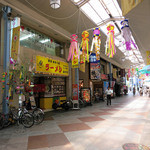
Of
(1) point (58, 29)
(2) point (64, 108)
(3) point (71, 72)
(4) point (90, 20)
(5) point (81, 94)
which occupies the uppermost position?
(4) point (90, 20)

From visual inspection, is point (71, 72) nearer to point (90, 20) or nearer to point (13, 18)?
point (90, 20)

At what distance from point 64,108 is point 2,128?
5.85 m

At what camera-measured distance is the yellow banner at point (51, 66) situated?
9.42 meters

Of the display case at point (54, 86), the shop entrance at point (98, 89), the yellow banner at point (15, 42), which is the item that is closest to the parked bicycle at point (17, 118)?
the yellow banner at point (15, 42)

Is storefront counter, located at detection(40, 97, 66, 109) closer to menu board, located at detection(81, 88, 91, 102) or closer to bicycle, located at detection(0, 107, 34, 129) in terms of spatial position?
menu board, located at detection(81, 88, 91, 102)

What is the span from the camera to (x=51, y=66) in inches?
415

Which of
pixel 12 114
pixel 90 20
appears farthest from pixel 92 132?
pixel 90 20

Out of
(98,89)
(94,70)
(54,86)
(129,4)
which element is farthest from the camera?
(98,89)

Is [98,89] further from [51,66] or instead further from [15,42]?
[15,42]

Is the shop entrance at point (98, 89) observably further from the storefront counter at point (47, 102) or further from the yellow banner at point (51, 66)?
the storefront counter at point (47, 102)

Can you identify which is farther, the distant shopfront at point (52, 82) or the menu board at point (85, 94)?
the menu board at point (85, 94)

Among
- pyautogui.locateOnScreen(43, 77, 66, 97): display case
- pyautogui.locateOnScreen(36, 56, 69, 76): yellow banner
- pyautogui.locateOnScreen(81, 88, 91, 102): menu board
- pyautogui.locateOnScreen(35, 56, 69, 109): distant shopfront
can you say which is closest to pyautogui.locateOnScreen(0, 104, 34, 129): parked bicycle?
pyautogui.locateOnScreen(36, 56, 69, 76): yellow banner

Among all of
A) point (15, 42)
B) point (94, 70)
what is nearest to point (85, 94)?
point (94, 70)

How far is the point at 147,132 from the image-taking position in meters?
5.18
